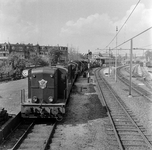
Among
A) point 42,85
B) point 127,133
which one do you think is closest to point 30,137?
point 42,85

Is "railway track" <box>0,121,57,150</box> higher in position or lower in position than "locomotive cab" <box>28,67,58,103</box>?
lower

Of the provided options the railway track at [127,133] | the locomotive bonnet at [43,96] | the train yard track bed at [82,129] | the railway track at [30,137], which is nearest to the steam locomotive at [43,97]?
the locomotive bonnet at [43,96]

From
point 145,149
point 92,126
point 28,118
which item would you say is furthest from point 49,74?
point 145,149

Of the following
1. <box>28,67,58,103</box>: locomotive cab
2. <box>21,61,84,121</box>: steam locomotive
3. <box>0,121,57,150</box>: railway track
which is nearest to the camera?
<box>0,121,57,150</box>: railway track

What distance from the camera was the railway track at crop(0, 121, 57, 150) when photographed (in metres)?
6.64

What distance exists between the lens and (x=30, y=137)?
294 inches

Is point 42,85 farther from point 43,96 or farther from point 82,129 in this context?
point 82,129

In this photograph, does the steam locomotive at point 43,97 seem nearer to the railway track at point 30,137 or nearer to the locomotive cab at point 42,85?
the locomotive cab at point 42,85

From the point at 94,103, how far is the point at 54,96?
4811mm

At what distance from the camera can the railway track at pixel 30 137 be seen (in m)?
6.64

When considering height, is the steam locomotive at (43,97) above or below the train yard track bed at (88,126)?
above

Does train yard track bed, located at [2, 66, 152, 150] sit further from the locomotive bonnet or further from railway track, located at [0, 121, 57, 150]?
the locomotive bonnet

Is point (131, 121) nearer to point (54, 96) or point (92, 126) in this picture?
point (92, 126)

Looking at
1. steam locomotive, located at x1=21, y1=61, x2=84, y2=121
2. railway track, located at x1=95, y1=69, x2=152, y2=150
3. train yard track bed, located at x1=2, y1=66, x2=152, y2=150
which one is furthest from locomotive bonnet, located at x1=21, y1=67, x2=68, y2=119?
railway track, located at x1=95, y1=69, x2=152, y2=150
